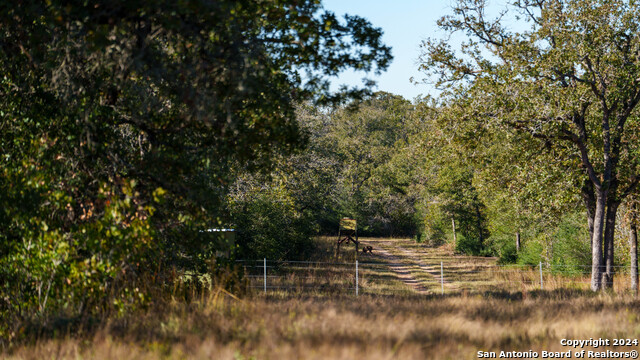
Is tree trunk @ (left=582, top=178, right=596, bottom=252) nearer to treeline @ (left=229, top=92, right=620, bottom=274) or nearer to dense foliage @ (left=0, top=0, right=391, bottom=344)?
treeline @ (left=229, top=92, right=620, bottom=274)

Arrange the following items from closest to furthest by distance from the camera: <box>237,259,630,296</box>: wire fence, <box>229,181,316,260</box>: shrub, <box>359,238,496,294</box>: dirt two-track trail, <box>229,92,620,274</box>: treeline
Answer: <box>229,92,620,274</box>: treeline, <box>237,259,630,296</box>: wire fence, <box>359,238,496,294</box>: dirt two-track trail, <box>229,181,316,260</box>: shrub

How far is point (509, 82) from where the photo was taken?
54.5ft

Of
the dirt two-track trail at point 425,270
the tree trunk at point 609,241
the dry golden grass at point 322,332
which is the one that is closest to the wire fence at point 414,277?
the dirt two-track trail at point 425,270

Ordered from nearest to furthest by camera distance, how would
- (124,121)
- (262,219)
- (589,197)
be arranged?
(124,121) → (589,197) → (262,219)

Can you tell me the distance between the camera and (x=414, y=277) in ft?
84.9

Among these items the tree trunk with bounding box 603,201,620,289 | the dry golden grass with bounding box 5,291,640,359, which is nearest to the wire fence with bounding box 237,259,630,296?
the tree trunk with bounding box 603,201,620,289

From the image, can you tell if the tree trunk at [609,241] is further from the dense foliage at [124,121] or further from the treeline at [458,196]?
the dense foliage at [124,121]

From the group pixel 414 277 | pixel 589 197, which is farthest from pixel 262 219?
pixel 589 197

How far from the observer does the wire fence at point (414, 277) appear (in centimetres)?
1914

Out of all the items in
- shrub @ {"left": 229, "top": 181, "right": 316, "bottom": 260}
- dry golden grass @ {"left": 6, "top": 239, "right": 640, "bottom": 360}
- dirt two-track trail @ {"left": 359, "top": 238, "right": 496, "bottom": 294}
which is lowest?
dirt two-track trail @ {"left": 359, "top": 238, "right": 496, "bottom": 294}

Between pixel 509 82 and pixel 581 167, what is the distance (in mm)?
4563

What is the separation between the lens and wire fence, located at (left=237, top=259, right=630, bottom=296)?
62.8 ft

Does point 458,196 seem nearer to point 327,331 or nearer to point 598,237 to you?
point 598,237

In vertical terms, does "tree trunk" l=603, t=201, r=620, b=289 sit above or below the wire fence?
above
